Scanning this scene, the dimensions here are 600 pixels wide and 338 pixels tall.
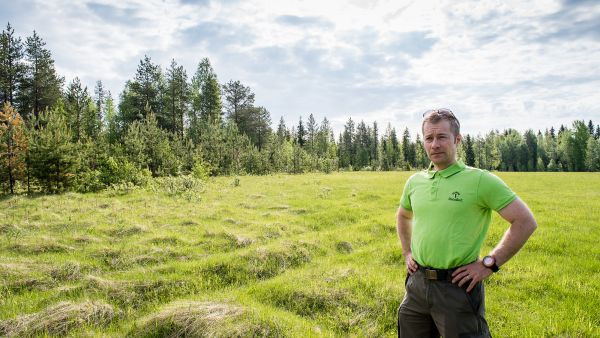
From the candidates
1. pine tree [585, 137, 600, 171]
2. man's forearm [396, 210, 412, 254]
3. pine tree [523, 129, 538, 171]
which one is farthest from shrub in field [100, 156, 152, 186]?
pine tree [523, 129, 538, 171]

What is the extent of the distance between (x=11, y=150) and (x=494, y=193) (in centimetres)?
2995

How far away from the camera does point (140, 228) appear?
11.8 m

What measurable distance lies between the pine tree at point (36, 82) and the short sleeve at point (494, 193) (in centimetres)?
4772

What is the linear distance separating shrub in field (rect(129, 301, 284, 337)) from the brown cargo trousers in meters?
2.52

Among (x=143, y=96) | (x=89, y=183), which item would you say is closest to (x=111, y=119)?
(x=143, y=96)

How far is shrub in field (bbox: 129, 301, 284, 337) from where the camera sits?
5.05m

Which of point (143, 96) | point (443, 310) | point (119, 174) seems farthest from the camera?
point (143, 96)

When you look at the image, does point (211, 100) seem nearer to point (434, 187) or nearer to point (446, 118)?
point (446, 118)

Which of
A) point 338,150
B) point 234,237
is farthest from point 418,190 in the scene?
point 338,150

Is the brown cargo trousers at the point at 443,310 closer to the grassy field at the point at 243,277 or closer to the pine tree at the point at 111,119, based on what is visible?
the grassy field at the point at 243,277

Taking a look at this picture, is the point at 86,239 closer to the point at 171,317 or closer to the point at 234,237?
the point at 234,237

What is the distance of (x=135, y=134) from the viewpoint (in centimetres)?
3012

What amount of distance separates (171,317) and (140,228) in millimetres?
7198

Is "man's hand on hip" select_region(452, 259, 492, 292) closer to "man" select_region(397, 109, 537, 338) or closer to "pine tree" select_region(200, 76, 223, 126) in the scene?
"man" select_region(397, 109, 537, 338)
